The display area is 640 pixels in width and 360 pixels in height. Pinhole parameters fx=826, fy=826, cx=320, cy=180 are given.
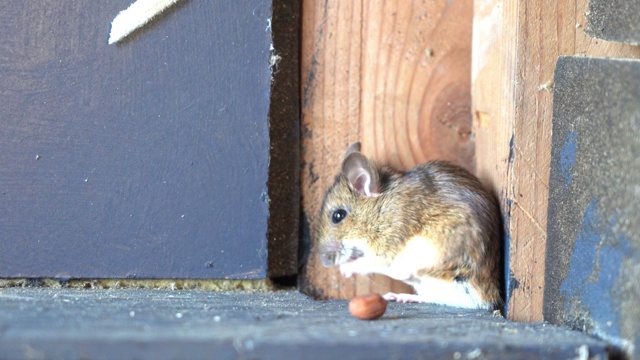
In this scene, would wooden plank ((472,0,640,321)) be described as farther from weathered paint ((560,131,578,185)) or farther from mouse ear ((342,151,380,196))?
mouse ear ((342,151,380,196))

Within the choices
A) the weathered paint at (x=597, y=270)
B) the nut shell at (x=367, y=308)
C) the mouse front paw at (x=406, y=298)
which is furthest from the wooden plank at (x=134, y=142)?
the weathered paint at (x=597, y=270)

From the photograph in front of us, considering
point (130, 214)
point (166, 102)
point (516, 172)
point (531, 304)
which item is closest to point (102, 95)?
point (166, 102)

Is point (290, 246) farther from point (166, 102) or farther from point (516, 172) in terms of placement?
point (516, 172)

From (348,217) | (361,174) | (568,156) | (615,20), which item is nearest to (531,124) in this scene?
(568,156)

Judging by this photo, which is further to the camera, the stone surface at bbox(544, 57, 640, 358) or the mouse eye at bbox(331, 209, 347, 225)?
the mouse eye at bbox(331, 209, 347, 225)

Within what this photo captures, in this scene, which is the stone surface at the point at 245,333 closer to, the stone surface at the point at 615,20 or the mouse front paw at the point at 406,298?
the mouse front paw at the point at 406,298

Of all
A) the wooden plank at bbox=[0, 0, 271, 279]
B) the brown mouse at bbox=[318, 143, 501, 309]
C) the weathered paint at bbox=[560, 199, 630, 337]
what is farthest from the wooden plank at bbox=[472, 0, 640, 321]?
the wooden plank at bbox=[0, 0, 271, 279]
